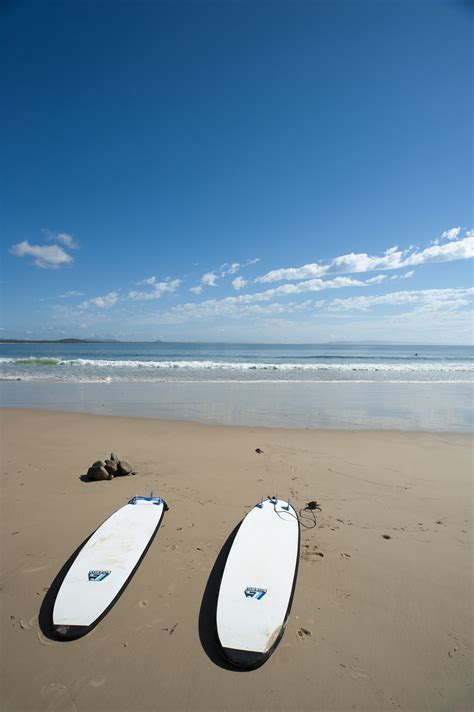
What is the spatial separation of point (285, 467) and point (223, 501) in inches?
67.2

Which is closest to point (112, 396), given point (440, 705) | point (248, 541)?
point (248, 541)

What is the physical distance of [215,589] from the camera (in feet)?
10.7

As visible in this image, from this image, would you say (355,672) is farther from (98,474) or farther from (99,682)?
(98,474)

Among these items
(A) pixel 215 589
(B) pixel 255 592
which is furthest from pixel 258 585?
(A) pixel 215 589

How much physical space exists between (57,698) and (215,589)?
1379mm

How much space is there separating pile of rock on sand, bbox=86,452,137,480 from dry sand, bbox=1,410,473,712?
19cm

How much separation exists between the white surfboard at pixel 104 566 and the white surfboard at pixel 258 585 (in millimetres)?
986

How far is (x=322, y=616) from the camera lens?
117 inches

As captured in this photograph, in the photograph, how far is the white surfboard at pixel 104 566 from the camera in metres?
2.85

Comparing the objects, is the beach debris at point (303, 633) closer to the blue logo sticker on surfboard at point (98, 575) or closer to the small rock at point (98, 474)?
the blue logo sticker on surfboard at point (98, 575)

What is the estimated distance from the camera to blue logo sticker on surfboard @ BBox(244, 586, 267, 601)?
10.2 ft

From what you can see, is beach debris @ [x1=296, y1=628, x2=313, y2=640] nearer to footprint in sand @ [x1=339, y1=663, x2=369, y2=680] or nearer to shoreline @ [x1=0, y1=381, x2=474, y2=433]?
footprint in sand @ [x1=339, y1=663, x2=369, y2=680]

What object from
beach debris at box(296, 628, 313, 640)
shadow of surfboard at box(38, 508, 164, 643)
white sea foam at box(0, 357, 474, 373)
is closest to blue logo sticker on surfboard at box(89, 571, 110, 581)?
shadow of surfboard at box(38, 508, 164, 643)

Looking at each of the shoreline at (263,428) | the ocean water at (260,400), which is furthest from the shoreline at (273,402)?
the shoreline at (263,428)
